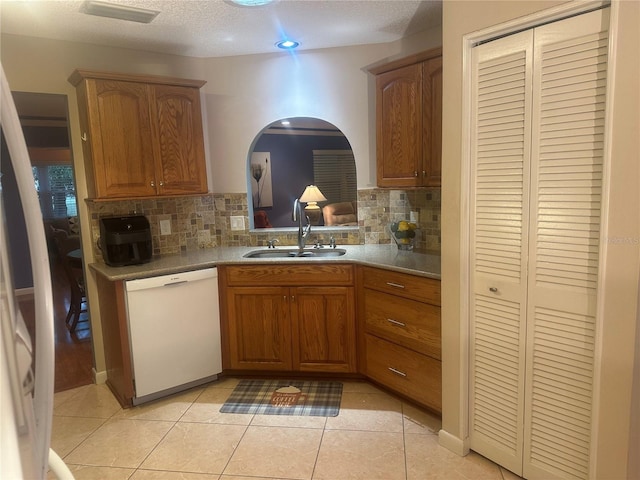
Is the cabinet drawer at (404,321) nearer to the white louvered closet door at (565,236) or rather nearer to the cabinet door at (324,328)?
the cabinet door at (324,328)

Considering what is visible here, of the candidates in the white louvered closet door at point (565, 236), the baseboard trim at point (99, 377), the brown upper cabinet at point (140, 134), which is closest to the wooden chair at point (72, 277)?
the baseboard trim at point (99, 377)

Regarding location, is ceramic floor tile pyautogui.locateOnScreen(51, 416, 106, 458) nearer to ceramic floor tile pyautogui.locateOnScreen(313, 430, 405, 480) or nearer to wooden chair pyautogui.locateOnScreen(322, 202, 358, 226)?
ceramic floor tile pyautogui.locateOnScreen(313, 430, 405, 480)

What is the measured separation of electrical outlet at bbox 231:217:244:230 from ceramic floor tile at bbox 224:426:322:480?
162 centimetres

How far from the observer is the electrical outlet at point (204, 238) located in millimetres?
3589

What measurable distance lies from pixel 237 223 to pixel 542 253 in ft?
7.93

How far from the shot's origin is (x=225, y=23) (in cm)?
276

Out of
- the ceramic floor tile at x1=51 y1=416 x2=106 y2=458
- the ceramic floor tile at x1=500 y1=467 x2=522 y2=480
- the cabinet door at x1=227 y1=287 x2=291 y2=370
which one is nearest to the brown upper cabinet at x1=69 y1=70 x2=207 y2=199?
the cabinet door at x1=227 y1=287 x2=291 y2=370

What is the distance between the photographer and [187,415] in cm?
275

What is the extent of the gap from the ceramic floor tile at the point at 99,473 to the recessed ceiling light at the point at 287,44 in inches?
112

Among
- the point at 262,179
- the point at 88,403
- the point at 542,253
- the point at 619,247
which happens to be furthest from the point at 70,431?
the point at 262,179

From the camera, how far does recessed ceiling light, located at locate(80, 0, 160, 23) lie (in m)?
2.39

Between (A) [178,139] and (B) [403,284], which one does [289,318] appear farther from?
(A) [178,139]

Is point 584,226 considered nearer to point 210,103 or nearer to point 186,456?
point 186,456

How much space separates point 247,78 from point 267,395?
2.40 meters
